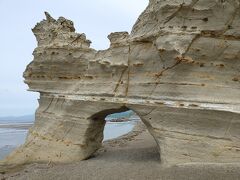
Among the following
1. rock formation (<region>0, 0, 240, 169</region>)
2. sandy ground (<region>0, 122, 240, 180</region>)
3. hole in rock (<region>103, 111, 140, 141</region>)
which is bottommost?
hole in rock (<region>103, 111, 140, 141</region>)

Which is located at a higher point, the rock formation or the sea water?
the rock formation

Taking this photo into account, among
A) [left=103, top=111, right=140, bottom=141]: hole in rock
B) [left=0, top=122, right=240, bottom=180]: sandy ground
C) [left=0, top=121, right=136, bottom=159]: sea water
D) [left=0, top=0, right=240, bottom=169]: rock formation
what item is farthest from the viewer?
[left=103, top=111, right=140, bottom=141]: hole in rock

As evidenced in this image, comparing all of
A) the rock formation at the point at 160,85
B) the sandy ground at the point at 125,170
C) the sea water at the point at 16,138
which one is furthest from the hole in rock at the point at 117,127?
the sandy ground at the point at 125,170

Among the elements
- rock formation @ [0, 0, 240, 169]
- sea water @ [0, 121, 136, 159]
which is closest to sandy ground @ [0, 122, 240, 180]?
rock formation @ [0, 0, 240, 169]

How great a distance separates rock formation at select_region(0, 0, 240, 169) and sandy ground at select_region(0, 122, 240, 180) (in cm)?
30

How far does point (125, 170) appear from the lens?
841 cm

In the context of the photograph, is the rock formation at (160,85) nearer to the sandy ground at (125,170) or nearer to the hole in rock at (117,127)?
the sandy ground at (125,170)

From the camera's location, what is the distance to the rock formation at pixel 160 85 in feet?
25.7

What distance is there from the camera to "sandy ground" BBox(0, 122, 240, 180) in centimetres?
738

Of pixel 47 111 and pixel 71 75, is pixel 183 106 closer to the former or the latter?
pixel 71 75

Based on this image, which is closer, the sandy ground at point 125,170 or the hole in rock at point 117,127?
the sandy ground at point 125,170

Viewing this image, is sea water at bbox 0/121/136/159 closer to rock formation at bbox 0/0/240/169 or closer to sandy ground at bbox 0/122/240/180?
rock formation at bbox 0/0/240/169

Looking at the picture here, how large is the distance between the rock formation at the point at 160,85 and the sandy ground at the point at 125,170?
0.30 meters

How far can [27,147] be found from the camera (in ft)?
35.8
